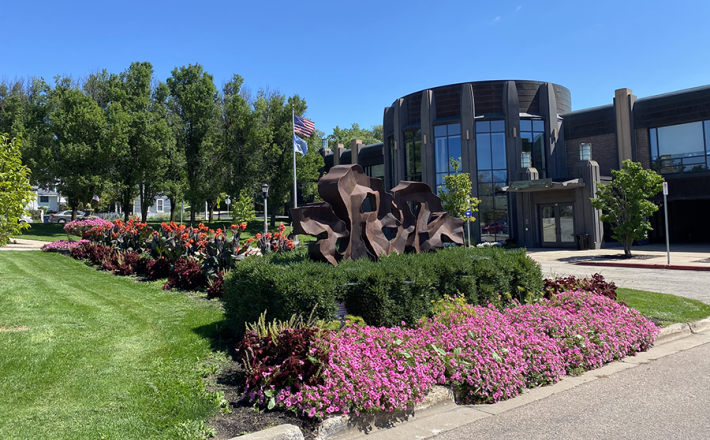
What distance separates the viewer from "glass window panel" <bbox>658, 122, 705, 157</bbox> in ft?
90.3

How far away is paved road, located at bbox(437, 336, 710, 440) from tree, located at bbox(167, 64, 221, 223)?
40303 mm

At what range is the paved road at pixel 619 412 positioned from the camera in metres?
4.29

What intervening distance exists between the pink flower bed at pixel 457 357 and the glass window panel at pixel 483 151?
2566 centimetres

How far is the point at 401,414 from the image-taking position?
4.69 m

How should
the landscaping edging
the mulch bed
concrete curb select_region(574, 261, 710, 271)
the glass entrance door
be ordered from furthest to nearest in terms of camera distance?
the glass entrance door → concrete curb select_region(574, 261, 710, 271) → the mulch bed → the landscaping edging

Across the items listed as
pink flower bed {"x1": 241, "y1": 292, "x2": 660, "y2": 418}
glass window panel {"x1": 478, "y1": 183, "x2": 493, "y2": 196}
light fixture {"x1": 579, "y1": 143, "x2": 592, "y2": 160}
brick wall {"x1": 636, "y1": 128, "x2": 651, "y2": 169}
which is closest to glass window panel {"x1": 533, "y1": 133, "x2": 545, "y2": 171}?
glass window panel {"x1": 478, "y1": 183, "x2": 493, "y2": 196}

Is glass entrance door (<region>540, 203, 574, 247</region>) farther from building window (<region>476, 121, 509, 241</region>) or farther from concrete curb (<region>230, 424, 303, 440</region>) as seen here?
concrete curb (<region>230, 424, 303, 440</region>)

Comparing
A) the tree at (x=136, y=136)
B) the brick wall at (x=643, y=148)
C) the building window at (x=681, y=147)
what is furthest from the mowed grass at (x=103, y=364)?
the tree at (x=136, y=136)

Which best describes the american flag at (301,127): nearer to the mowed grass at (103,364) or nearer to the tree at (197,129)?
the tree at (197,129)

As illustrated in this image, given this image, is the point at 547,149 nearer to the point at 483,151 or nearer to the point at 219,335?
the point at 483,151

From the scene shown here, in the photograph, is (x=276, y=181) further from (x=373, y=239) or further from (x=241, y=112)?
(x=373, y=239)

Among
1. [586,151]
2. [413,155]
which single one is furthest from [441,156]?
[586,151]

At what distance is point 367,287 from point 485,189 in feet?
90.2

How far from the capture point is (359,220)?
334 inches
